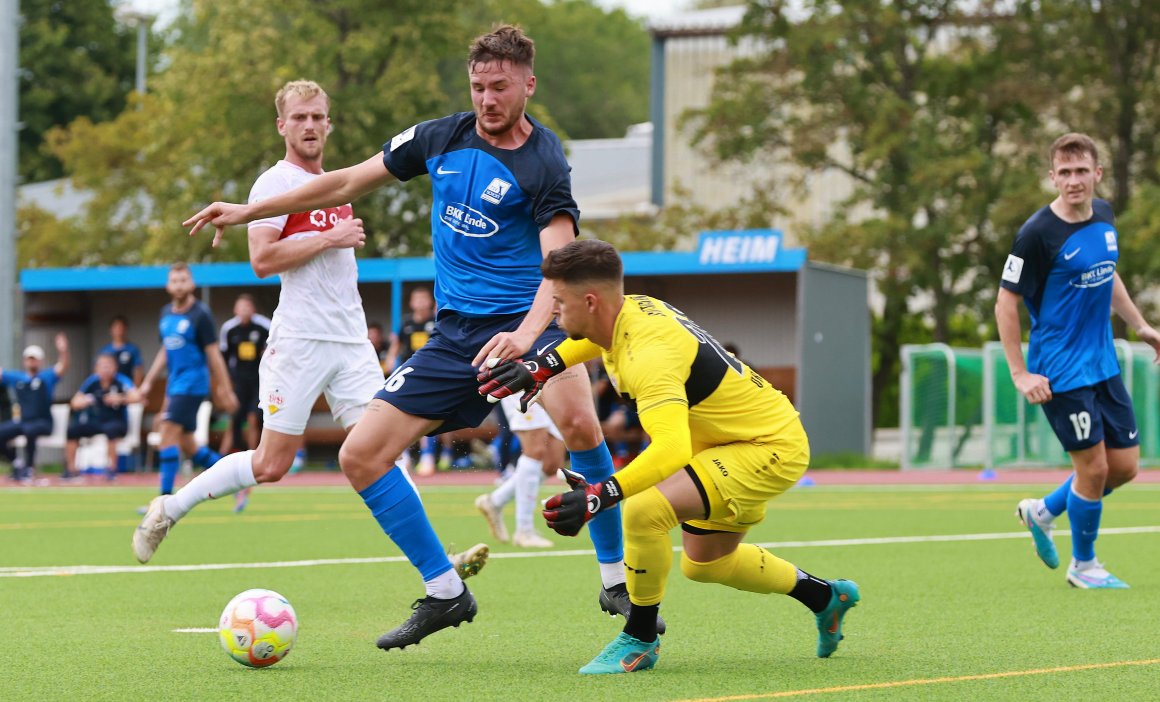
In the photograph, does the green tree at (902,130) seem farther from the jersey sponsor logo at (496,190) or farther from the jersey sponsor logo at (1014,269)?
the jersey sponsor logo at (496,190)

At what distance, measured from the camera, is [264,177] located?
27.3 feet

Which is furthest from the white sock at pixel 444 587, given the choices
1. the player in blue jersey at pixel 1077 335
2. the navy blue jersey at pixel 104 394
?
the navy blue jersey at pixel 104 394

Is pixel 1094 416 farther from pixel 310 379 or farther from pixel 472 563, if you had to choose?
pixel 310 379

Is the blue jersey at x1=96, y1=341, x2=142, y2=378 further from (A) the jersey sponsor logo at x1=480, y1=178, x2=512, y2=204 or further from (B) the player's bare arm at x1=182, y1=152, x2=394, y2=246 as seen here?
(A) the jersey sponsor logo at x1=480, y1=178, x2=512, y2=204

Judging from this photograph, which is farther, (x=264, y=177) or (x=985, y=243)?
(x=985, y=243)

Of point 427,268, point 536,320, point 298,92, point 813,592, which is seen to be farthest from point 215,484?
point 427,268

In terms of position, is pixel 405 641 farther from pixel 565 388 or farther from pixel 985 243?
pixel 985 243

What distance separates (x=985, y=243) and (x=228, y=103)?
14.3 metres

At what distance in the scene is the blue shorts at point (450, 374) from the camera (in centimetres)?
651

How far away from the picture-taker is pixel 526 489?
1165 cm

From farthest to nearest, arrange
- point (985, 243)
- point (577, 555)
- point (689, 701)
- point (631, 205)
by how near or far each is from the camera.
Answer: point (631, 205)
point (985, 243)
point (577, 555)
point (689, 701)

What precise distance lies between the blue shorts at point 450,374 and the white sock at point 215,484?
1933 millimetres

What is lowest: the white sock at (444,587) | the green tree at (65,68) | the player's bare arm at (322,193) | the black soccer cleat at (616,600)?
the black soccer cleat at (616,600)

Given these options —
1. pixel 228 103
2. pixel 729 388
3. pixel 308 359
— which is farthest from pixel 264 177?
pixel 228 103
